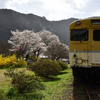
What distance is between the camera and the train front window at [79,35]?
7488 mm

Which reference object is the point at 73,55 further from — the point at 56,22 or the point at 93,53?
the point at 56,22

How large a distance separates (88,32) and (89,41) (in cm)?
46

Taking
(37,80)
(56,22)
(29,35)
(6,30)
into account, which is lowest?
(37,80)

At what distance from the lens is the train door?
7121 millimetres

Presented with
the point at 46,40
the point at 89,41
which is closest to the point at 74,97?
the point at 89,41

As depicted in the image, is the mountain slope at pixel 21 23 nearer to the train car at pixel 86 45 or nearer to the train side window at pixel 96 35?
the train car at pixel 86 45

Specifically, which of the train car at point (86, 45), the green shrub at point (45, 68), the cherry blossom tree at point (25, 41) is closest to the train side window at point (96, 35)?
the train car at point (86, 45)

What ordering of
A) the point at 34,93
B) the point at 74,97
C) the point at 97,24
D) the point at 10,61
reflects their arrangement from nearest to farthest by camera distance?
1. the point at 74,97
2. the point at 34,93
3. the point at 97,24
4. the point at 10,61

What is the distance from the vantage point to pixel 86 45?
735 cm

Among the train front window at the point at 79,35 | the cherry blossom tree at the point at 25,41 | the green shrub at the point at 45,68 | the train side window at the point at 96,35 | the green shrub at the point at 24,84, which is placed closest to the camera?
the green shrub at the point at 24,84

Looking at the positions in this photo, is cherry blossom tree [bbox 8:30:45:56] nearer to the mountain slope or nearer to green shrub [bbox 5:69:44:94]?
green shrub [bbox 5:69:44:94]

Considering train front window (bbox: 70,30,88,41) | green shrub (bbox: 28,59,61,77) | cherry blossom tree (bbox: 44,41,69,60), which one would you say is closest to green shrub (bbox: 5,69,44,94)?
train front window (bbox: 70,30,88,41)

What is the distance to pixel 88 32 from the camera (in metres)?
7.44

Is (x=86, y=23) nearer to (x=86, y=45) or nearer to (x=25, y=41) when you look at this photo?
(x=86, y=45)
